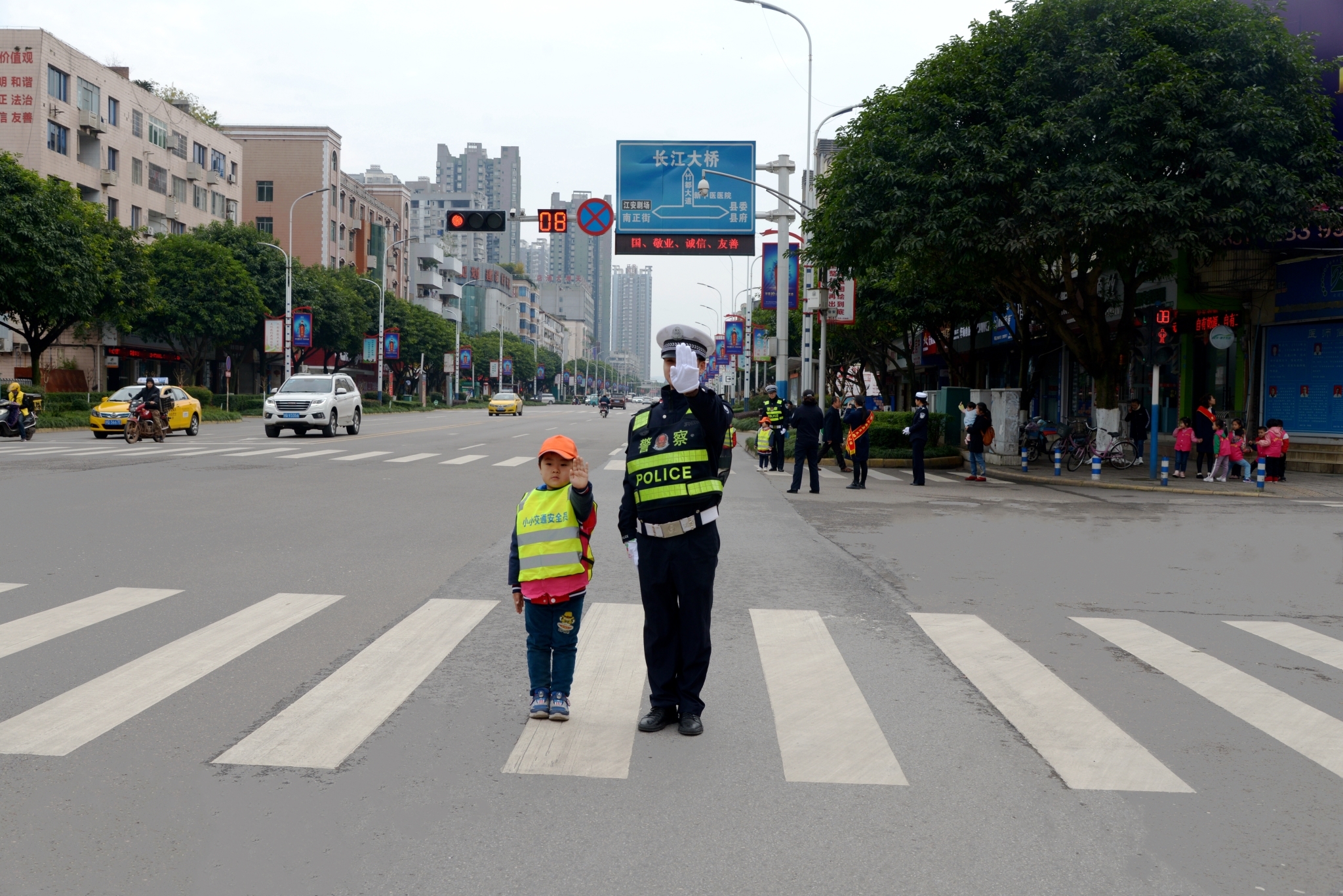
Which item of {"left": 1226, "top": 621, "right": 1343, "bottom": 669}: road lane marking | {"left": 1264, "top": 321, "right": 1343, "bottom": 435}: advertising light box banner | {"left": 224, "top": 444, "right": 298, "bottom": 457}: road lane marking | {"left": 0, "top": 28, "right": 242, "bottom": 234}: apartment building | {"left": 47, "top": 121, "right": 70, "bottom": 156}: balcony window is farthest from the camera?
{"left": 47, "top": 121, "right": 70, "bottom": 156}: balcony window

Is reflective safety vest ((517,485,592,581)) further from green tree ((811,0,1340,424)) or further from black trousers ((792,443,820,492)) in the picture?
green tree ((811,0,1340,424))

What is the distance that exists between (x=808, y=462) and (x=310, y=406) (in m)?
17.1

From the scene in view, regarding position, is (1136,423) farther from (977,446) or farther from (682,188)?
(682,188)

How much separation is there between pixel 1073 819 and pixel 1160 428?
2925 cm

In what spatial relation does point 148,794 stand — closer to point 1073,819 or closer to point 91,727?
point 91,727

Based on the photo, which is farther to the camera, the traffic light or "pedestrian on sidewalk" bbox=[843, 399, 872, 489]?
the traffic light

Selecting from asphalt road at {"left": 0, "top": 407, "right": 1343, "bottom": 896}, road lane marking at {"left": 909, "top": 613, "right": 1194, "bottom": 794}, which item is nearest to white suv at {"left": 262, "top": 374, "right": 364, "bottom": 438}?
asphalt road at {"left": 0, "top": 407, "right": 1343, "bottom": 896}

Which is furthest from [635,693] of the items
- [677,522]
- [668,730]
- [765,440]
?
[765,440]

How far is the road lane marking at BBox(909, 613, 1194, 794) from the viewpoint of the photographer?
182 inches

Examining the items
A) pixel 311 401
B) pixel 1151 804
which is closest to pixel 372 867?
pixel 1151 804

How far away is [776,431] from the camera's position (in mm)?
24141

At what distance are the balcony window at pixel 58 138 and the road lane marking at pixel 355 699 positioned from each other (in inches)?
2020

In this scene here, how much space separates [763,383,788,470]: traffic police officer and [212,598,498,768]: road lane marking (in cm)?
1649

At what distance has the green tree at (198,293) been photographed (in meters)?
52.7
